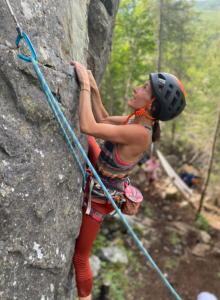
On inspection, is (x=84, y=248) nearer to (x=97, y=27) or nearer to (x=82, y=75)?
(x=82, y=75)

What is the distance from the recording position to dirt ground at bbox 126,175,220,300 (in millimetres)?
6066

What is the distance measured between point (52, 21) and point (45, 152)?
1085 millimetres

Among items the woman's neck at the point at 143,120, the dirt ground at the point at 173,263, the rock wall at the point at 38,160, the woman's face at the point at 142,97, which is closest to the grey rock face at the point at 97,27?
the rock wall at the point at 38,160

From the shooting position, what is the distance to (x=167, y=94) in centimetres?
191

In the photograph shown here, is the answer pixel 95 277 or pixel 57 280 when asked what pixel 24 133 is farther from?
pixel 95 277

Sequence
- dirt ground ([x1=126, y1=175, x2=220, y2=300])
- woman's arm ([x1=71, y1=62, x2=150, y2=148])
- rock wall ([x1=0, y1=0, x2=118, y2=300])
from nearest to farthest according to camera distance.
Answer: rock wall ([x1=0, y1=0, x2=118, y2=300]) < woman's arm ([x1=71, y1=62, x2=150, y2=148]) < dirt ground ([x1=126, y1=175, x2=220, y2=300])

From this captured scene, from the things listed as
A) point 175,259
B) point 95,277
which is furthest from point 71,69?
point 175,259

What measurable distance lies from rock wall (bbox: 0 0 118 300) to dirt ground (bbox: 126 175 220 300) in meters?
4.93

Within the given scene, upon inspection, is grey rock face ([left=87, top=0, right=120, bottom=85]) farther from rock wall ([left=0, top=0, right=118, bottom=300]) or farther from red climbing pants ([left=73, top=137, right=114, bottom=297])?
red climbing pants ([left=73, top=137, right=114, bottom=297])

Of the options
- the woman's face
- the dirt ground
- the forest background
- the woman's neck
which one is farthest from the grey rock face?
the forest background

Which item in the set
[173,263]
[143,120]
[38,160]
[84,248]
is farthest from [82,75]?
[173,263]

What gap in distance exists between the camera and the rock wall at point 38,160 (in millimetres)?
1388

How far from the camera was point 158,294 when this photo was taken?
19.3ft

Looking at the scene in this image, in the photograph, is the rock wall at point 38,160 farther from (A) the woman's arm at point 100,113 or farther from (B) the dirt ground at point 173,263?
(B) the dirt ground at point 173,263
